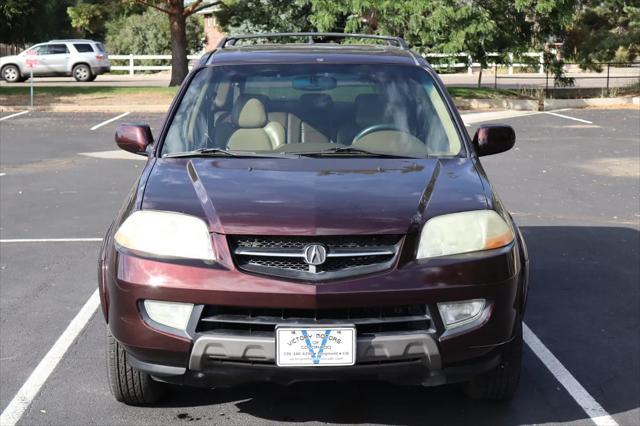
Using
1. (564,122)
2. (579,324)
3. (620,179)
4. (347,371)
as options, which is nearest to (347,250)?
(347,371)

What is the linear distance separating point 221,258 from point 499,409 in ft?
5.50

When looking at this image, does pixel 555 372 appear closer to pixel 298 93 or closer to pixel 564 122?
pixel 298 93

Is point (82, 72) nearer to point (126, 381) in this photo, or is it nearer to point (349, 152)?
point (349, 152)

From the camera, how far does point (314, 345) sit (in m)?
3.83

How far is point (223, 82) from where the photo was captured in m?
5.48

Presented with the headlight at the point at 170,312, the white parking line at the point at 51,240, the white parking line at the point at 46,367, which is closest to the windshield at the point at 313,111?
the headlight at the point at 170,312

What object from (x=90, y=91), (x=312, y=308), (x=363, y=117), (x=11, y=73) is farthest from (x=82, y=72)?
(x=312, y=308)

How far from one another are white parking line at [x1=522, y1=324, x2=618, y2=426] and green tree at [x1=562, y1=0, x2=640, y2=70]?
22505mm

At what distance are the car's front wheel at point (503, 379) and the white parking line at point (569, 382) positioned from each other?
405mm

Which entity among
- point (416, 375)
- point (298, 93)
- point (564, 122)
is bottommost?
point (564, 122)

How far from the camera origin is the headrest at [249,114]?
5344mm

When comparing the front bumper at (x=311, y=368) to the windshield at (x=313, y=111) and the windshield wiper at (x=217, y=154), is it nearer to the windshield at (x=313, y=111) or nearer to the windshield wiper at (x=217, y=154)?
the windshield wiper at (x=217, y=154)

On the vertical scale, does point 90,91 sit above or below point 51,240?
below

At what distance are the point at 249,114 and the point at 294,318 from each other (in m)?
1.84
